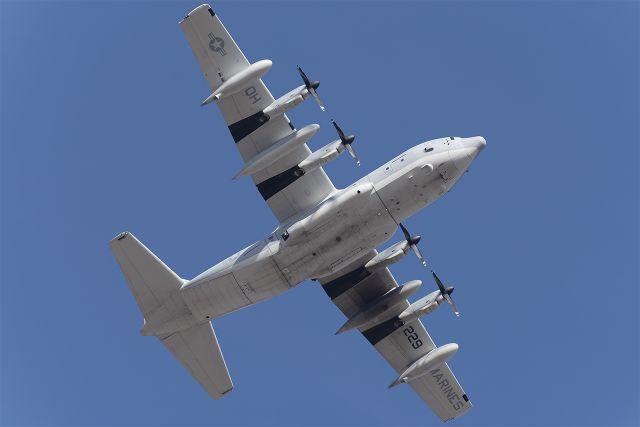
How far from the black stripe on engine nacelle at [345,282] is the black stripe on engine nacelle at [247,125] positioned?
10.1 metres

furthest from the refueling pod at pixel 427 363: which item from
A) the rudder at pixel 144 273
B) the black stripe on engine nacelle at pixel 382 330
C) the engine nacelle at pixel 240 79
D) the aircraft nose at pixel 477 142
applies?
the engine nacelle at pixel 240 79

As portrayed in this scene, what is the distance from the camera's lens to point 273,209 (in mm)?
51062

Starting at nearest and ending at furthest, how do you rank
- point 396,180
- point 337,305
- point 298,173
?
point 396,180
point 298,173
point 337,305

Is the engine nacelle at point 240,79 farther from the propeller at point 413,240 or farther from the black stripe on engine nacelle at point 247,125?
the propeller at point 413,240

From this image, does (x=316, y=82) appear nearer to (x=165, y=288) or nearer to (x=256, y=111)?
(x=256, y=111)

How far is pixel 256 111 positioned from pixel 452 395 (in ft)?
64.3

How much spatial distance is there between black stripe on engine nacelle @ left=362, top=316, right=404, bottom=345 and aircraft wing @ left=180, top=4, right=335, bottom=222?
8.95m

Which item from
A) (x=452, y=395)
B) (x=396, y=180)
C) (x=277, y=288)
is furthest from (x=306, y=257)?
(x=452, y=395)

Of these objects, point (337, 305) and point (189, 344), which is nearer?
point (189, 344)

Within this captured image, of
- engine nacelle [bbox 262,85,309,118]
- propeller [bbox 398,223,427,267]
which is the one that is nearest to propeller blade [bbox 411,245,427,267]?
propeller [bbox 398,223,427,267]

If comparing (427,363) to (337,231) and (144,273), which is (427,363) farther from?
(144,273)

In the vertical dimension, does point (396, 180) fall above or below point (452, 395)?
above

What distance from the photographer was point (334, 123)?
48.3 meters

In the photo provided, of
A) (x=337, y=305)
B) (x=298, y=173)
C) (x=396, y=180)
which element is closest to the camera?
(x=396, y=180)
